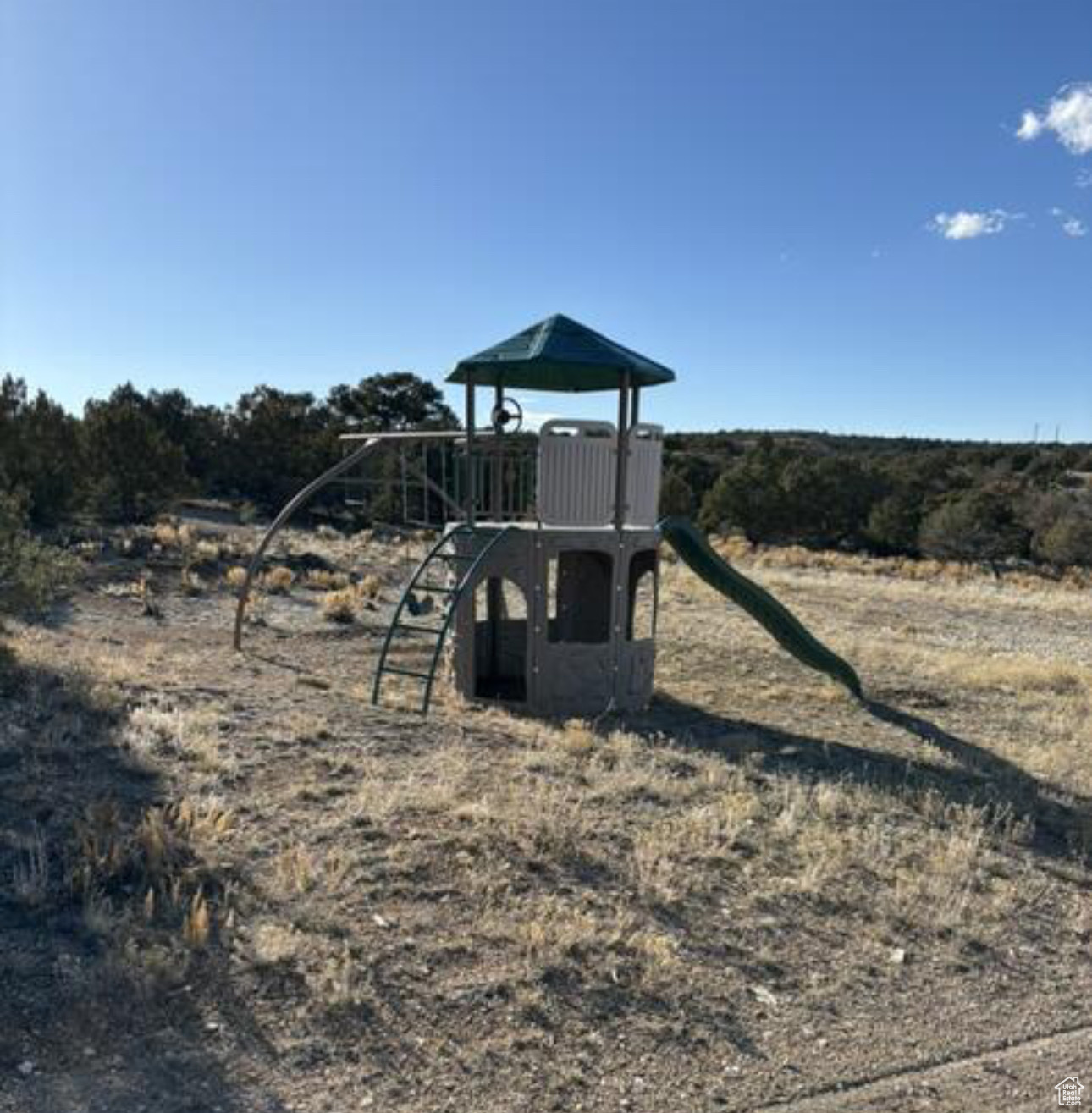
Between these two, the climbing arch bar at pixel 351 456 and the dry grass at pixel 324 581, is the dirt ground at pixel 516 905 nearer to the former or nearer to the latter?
the climbing arch bar at pixel 351 456

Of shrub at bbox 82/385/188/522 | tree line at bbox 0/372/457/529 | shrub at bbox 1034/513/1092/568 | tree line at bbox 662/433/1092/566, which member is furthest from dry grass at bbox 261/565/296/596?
shrub at bbox 1034/513/1092/568

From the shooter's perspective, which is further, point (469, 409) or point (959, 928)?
point (469, 409)

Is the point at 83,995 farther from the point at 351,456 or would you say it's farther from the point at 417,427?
the point at 417,427

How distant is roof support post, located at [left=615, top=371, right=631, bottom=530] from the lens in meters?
10.0

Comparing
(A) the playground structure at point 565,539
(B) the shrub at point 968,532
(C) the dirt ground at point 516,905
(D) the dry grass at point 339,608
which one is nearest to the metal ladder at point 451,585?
(A) the playground structure at point 565,539

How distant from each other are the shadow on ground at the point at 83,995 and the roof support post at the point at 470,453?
5064 mm

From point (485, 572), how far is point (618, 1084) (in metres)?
6.59

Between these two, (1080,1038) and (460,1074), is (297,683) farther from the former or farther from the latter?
(1080,1038)

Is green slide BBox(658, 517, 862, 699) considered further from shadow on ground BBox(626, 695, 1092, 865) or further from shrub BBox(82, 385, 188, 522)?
shrub BBox(82, 385, 188, 522)

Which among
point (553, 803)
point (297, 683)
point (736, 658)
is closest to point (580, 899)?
point (553, 803)

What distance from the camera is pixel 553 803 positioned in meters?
6.70

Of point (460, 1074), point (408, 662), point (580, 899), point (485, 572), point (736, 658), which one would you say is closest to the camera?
point (460, 1074)

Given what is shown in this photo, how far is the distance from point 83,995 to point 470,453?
23.4ft

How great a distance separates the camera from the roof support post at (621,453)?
10.0 m
